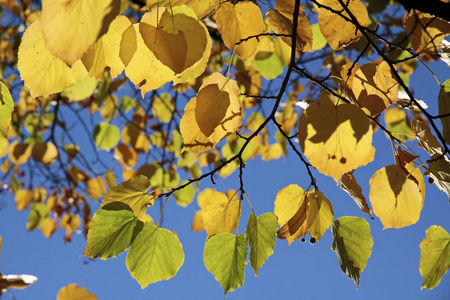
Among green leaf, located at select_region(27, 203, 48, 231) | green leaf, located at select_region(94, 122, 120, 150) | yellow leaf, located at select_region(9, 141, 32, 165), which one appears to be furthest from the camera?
green leaf, located at select_region(27, 203, 48, 231)

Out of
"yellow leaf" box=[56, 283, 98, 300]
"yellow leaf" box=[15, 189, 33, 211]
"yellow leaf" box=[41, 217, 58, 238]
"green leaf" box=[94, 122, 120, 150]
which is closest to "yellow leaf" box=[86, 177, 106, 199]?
"green leaf" box=[94, 122, 120, 150]

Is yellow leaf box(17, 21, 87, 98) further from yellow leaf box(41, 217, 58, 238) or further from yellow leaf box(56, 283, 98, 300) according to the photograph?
yellow leaf box(41, 217, 58, 238)

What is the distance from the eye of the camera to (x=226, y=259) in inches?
23.6

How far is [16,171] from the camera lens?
11.9 feet

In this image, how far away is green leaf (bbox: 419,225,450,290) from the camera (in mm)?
614

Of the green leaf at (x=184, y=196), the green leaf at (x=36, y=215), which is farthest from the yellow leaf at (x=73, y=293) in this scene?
the green leaf at (x=36, y=215)

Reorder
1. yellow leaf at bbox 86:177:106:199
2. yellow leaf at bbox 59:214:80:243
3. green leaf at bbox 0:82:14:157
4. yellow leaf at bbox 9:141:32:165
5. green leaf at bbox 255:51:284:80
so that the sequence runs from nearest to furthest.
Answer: green leaf at bbox 0:82:14:157, green leaf at bbox 255:51:284:80, yellow leaf at bbox 9:141:32:165, yellow leaf at bbox 86:177:106:199, yellow leaf at bbox 59:214:80:243

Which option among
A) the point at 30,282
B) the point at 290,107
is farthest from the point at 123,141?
the point at 30,282

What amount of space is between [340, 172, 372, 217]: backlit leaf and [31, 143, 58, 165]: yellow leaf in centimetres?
184

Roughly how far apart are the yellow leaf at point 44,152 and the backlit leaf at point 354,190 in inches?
72.3

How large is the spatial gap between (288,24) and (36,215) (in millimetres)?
2611

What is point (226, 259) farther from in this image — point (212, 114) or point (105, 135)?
point (105, 135)

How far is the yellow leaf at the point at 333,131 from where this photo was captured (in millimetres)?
482

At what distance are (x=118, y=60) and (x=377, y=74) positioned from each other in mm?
416
